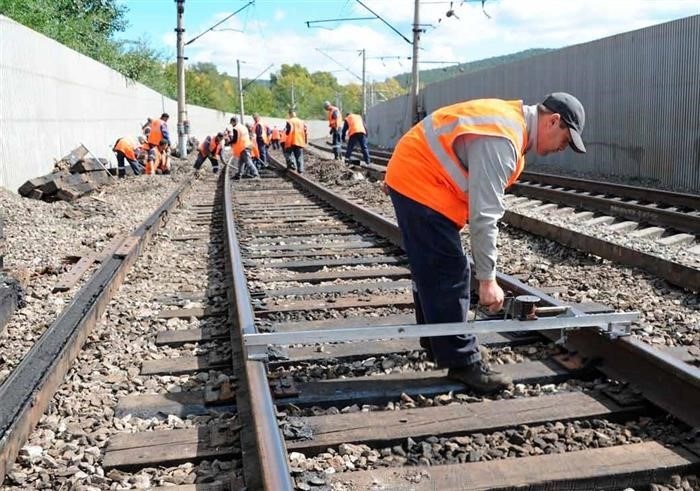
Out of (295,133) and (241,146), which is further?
A: (295,133)

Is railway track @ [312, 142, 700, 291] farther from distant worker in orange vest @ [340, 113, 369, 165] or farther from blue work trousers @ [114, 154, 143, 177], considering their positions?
blue work trousers @ [114, 154, 143, 177]

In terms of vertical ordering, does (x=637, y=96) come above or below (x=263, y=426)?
above

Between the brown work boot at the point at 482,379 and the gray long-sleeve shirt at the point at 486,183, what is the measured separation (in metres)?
0.63

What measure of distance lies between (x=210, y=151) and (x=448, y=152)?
765 inches

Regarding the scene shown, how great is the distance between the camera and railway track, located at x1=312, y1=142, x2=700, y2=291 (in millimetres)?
6176

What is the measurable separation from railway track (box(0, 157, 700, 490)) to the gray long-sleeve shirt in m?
0.54

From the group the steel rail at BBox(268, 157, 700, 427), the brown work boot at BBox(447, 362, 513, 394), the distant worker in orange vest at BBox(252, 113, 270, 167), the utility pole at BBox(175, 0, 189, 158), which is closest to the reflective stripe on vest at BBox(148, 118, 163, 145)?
the distant worker in orange vest at BBox(252, 113, 270, 167)

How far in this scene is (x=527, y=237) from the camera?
813cm

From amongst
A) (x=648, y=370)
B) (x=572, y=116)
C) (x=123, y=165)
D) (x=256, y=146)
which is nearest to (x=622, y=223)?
(x=648, y=370)

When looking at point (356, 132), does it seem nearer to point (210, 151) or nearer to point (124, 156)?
point (210, 151)

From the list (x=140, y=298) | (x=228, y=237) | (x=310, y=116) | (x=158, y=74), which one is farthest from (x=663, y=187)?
(x=310, y=116)

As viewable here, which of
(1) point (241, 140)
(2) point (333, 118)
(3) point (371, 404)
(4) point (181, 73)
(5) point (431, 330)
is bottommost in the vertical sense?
(3) point (371, 404)

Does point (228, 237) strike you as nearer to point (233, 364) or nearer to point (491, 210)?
point (233, 364)

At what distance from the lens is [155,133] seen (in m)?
19.3
